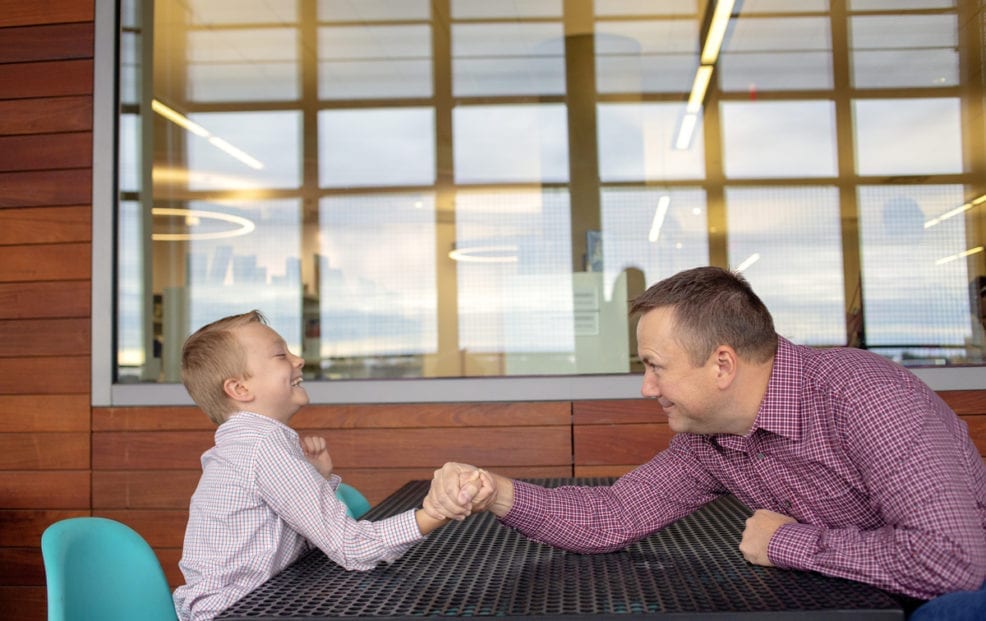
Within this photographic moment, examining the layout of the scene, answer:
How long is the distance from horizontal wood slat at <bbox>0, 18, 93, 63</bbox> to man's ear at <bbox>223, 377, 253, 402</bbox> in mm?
2303

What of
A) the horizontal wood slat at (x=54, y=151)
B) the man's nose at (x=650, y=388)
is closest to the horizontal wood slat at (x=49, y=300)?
the horizontal wood slat at (x=54, y=151)

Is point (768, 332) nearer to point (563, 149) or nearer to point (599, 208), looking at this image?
point (599, 208)

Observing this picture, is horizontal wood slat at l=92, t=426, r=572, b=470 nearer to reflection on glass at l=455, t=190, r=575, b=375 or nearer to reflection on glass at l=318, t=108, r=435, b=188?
reflection on glass at l=455, t=190, r=575, b=375

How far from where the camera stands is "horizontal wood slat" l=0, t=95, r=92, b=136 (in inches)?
138

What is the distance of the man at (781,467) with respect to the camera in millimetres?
1191

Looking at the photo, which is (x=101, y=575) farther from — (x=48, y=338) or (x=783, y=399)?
(x=48, y=338)

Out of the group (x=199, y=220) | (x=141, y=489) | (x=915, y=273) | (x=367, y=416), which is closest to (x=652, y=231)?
(x=915, y=273)

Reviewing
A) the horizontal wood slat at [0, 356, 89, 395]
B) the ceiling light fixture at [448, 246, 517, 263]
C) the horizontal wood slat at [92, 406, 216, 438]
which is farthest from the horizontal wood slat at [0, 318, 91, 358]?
the ceiling light fixture at [448, 246, 517, 263]

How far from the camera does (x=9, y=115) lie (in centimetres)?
353

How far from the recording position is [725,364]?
4.78 ft

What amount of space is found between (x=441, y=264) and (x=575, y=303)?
702 mm

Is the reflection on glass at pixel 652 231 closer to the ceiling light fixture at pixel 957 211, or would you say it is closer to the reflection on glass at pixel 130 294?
the ceiling light fixture at pixel 957 211

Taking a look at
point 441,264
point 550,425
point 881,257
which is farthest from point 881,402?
point 441,264

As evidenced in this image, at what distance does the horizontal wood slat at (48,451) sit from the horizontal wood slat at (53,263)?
58 centimetres
